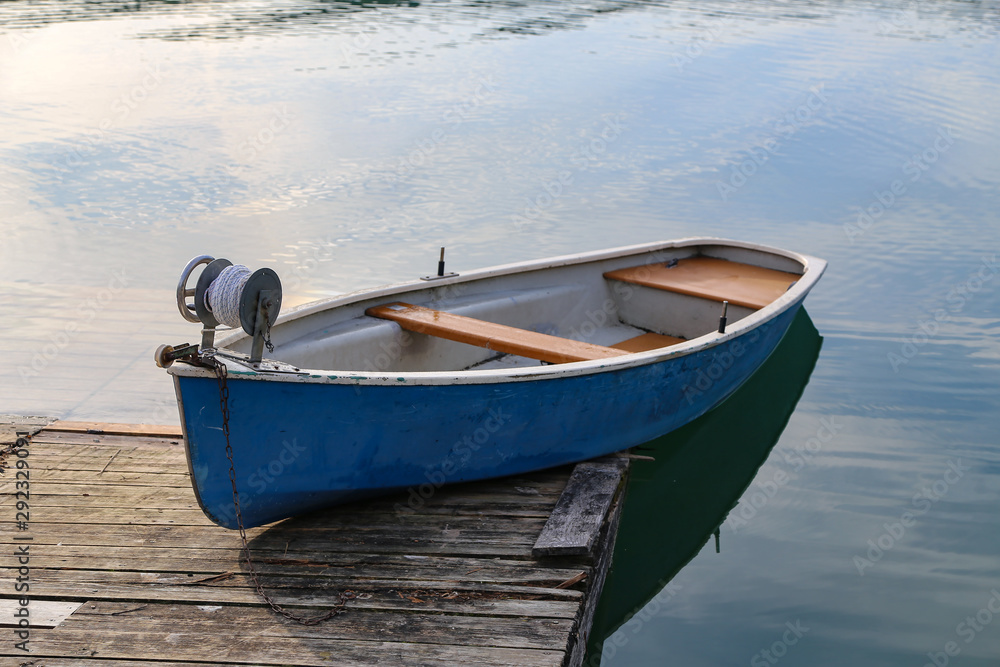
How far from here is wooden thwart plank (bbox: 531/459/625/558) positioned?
389cm

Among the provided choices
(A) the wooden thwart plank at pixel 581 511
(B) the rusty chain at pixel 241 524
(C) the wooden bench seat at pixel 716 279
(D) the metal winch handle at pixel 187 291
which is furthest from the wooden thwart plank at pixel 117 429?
(C) the wooden bench seat at pixel 716 279

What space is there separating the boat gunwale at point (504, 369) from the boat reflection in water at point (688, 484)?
37.0 inches

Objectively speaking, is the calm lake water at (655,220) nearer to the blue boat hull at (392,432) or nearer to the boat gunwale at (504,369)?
the blue boat hull at (392,432)

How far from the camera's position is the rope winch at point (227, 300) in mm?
3414

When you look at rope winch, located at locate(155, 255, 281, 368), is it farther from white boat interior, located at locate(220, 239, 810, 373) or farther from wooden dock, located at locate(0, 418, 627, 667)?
wooden dock, located at locate(0, 418, 627, 667)

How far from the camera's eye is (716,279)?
6949mm

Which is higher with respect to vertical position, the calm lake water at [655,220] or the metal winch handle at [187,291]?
the metal winch handle at [187,291]

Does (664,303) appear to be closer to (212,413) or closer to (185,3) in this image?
(212,413)

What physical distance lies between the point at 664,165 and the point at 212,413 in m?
9.77

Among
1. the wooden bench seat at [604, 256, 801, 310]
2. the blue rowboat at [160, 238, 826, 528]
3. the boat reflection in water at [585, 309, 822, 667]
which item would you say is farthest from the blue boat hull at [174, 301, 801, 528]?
the wooden bench seat at [604, 256, 801, 310]

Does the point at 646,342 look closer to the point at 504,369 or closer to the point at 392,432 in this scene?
the point at 504,369

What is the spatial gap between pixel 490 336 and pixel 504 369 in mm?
338

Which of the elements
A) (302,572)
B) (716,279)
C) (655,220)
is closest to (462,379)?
(302,572)

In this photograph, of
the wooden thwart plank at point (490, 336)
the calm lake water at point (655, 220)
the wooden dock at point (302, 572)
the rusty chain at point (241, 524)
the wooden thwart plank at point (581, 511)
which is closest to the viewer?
the wooden dock at point (302, 572)
